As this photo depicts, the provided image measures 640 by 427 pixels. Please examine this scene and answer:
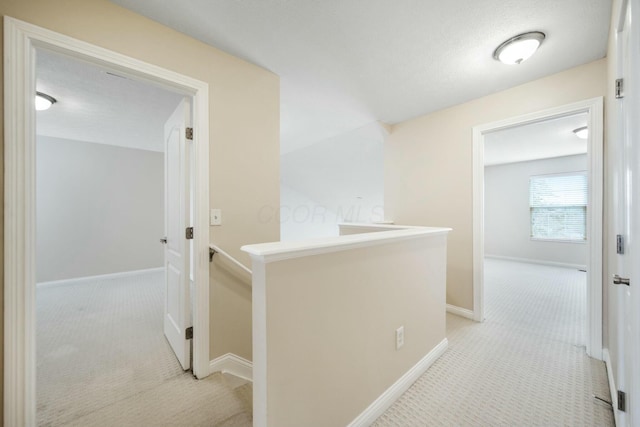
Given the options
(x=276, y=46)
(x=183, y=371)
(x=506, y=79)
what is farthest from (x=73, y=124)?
(x=506, y=79)

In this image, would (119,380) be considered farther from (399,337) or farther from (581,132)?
(581,132)

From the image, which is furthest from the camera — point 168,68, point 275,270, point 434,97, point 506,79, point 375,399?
point 434,97

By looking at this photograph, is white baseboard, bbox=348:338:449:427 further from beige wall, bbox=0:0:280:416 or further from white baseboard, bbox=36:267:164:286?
white baseboard, bbox=36:267:164:286

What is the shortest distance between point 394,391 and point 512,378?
893 millimetres

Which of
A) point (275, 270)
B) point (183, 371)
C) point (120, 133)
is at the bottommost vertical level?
point (183, 371)

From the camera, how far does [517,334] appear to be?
233cm

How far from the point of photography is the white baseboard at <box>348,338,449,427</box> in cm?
133

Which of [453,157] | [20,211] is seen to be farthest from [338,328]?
[453,157]

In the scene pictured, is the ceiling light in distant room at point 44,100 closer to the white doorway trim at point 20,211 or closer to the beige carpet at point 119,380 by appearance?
the white doorway trim at point 20,211

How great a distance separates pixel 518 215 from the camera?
5789 mm

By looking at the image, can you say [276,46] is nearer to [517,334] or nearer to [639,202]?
[639,202]

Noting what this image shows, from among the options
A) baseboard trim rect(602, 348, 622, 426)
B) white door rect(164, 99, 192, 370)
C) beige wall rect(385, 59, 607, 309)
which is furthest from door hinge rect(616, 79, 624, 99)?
white door rect(164, 99, 192, 370)

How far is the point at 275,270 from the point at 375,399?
1053 millimetres

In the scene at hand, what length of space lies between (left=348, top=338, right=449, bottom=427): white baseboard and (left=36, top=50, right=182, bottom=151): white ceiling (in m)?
2.44
